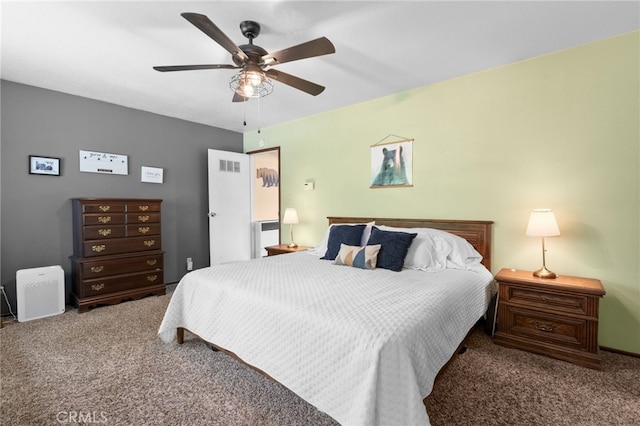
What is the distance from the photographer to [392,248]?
8.89 feet

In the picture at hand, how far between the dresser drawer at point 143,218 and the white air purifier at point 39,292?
2.79ft

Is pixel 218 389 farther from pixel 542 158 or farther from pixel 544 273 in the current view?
pixel 542 158

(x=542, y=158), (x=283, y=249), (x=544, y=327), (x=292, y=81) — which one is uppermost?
(x=292, y=81)

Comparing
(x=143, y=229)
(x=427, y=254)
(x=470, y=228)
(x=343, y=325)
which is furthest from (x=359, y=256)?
(x=143, y=229)

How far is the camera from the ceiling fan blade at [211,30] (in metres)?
1.57

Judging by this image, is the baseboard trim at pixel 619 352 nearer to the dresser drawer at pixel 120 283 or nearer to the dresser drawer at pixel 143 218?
the dresser drawer at pixel 120 283

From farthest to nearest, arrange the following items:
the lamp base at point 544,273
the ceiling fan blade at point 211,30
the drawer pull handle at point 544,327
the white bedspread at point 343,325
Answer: the lamp base at point 544,273, the drawer pull handle at point 544,327, the ceiling fan blade at point 211,30, the white bedspread at point 343,325

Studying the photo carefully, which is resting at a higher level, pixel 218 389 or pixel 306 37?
pixel 306 37

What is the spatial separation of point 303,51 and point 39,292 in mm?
3579

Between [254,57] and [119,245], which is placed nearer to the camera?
[254,57]

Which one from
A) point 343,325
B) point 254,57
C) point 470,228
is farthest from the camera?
point 470,228

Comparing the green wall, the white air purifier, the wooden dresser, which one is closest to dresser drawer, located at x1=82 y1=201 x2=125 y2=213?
the wooden dresser

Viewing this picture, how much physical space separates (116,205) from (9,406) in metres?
2.26

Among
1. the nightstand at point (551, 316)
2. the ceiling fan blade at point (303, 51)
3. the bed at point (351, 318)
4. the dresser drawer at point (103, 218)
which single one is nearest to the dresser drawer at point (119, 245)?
the dresser drawer at point (103, 218)
